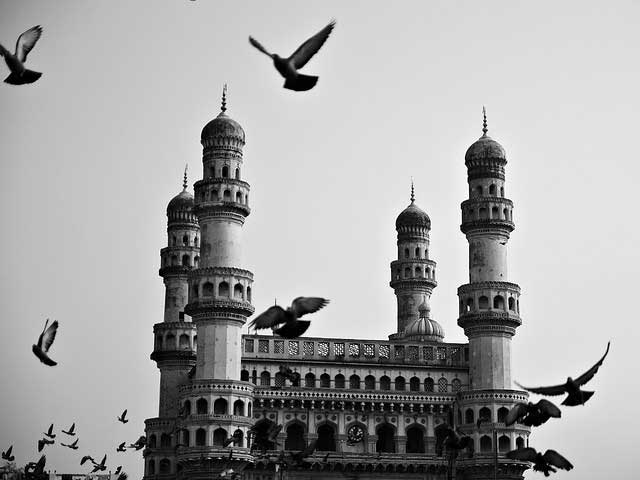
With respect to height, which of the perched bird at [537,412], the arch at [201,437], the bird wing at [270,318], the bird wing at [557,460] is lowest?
the bird wing at [557,460]

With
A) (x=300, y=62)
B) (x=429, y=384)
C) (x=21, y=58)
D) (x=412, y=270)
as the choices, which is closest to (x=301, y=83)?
(x=300, y=62)

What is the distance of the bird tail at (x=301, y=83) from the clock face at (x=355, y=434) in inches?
1707

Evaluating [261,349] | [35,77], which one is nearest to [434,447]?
[261,349]

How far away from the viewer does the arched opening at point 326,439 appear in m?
64.0

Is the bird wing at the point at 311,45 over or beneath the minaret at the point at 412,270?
beneath

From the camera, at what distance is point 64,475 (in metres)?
77.8

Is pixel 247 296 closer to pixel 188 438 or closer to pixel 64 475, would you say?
pixel 188 438

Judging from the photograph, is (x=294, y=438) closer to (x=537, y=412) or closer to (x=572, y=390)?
(x=537, y=412)

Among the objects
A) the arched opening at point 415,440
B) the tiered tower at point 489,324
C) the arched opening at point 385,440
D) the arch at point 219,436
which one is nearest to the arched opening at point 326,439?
the arched opening at point 385,440

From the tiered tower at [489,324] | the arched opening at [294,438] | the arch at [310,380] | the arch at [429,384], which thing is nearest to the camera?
the tiered tower at [489,324]

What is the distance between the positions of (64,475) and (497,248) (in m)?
30.3

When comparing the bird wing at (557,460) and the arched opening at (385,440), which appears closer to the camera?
the bird wing at (557,460)

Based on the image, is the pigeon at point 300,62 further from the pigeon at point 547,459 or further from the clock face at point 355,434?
the clock face at point 355,434

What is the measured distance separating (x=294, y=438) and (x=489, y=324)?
10829 mm
